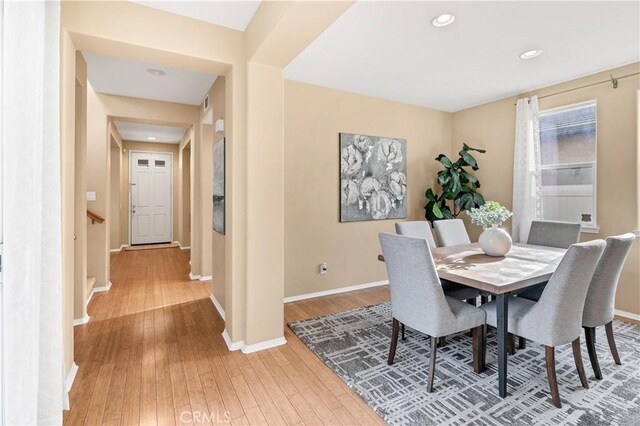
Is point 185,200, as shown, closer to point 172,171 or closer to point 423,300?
point 172,171

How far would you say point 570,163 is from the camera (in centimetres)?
362

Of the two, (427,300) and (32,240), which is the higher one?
(32,240)

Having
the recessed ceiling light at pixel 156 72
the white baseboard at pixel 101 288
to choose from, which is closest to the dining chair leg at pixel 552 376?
the recessed ceiling light at pixel 156 72

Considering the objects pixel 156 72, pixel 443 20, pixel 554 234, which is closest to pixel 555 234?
pixel 554 234

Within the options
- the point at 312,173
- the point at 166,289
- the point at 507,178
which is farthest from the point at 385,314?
the point at 166,289

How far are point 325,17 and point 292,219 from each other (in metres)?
2.31

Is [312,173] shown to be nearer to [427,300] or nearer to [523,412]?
[427,300]

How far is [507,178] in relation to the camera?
14.0ft

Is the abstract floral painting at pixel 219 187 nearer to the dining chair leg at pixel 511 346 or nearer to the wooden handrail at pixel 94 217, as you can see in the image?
the wooden handrail at pixel 94 217

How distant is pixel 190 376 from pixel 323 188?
96.4 inches

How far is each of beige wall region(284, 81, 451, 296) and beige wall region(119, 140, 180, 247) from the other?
5.00 metres

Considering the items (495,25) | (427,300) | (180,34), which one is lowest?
(427,300)

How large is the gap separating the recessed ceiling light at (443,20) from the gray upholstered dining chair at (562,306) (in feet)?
5.88

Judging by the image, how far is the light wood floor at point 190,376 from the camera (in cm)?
179
